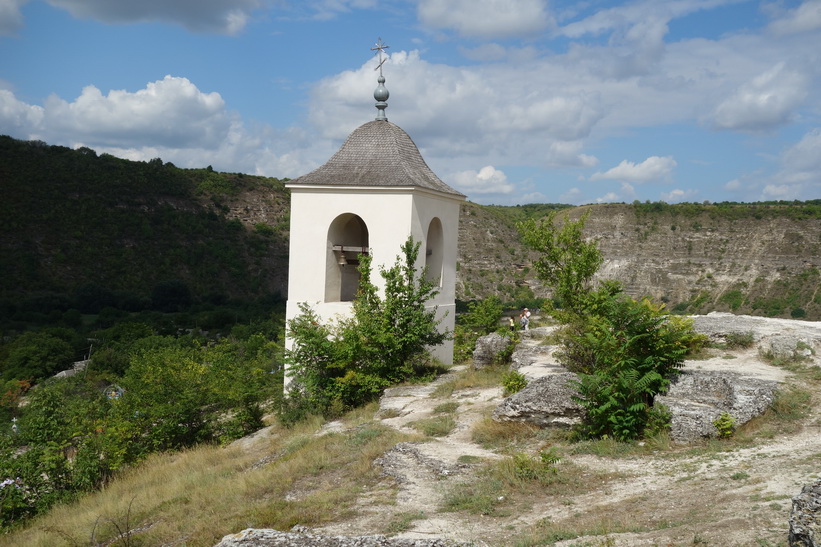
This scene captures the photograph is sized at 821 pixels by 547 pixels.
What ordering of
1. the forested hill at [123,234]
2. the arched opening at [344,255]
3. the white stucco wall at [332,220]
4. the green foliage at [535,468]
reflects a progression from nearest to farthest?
1. the green foliage at [535,468]
2. the white stucco wall at [332,220]
3. the arched opening at [344,255]
4. the forested hill at [123,234]

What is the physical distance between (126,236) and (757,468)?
58216mm

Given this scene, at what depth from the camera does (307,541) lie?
634cm

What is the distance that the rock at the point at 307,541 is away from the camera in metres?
6.10

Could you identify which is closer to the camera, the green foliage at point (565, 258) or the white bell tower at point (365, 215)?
the green foliage at point (565, 258)

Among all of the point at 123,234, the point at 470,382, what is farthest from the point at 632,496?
the point at 123,234

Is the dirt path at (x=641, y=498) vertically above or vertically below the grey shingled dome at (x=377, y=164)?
below

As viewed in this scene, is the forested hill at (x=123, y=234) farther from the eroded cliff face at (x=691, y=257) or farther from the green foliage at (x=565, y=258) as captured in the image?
the green foliage at (x=565, y=258)

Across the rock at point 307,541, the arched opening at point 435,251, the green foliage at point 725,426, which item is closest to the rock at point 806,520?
the rock at point 307,541

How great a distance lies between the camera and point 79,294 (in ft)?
161

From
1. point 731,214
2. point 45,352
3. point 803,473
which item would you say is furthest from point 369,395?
point 731,214

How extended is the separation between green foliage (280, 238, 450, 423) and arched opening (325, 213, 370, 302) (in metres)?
1.03

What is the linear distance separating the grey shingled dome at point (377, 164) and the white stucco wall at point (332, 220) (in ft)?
0.56

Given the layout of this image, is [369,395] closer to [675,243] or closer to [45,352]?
[45,352]

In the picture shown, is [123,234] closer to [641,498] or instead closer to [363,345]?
[363,345]
